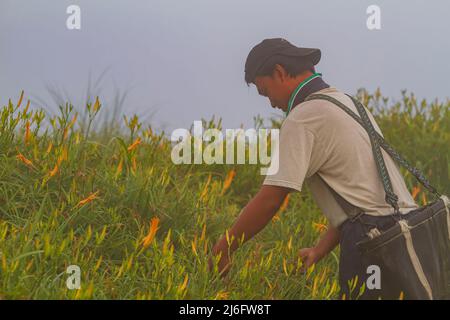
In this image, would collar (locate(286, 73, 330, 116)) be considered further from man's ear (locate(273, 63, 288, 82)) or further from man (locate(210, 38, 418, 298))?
man's ear (locate(273, 63, 288, 82))

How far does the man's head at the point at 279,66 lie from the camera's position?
411 centimetres

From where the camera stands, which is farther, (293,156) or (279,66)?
(279,66)

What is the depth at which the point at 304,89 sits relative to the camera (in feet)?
13.5

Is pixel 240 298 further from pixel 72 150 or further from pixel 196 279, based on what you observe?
pixel 72 150

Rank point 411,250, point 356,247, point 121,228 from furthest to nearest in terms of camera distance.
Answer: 1. point 121,228
2. point 356,247
3. point 411,250

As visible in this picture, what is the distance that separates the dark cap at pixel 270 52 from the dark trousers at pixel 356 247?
1066 millimetres

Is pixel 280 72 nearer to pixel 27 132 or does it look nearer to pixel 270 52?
pixel 270 52

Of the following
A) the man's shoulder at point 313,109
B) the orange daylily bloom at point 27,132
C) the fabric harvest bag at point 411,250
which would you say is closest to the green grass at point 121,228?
the orange daylily bloom at point 27,132

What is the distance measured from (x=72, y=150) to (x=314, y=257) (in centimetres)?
200

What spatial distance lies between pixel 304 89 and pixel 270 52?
31 centimetres

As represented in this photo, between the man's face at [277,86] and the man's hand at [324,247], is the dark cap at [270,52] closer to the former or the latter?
the man's face at [277,86]

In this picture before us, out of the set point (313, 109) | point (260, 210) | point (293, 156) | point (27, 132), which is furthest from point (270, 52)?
point (27, 132)

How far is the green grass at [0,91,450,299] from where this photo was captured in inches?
150
